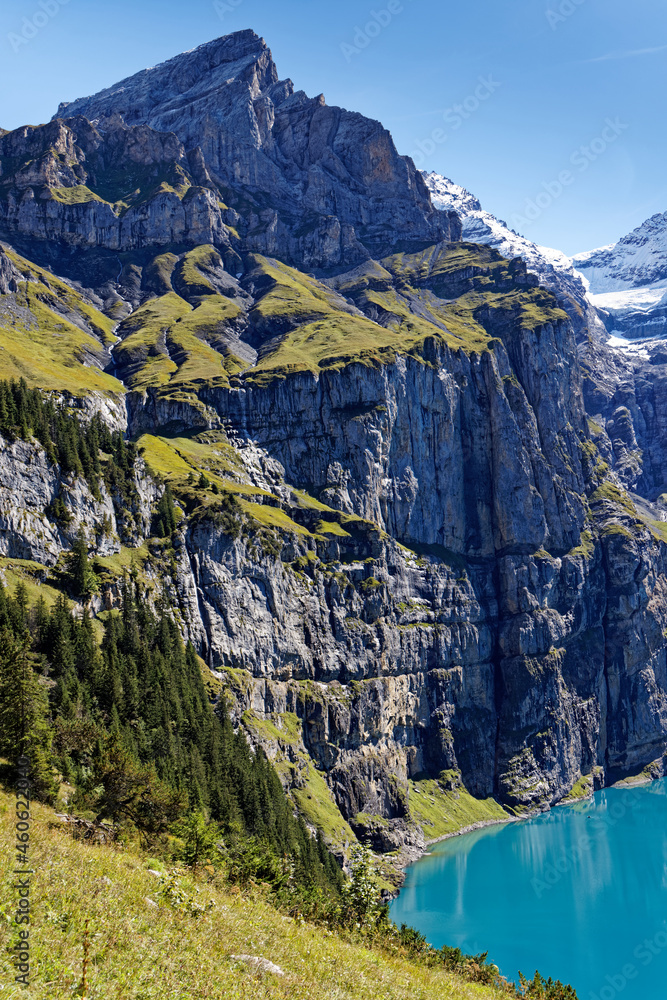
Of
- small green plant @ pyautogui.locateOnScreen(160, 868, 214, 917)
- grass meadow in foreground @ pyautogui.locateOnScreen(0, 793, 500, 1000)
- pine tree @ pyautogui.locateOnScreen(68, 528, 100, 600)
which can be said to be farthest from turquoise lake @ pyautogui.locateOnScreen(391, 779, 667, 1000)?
small green plant @ pyautogui.locateOnScreen(160, 868, 214, 917)

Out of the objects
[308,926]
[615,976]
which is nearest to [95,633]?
[308,926]

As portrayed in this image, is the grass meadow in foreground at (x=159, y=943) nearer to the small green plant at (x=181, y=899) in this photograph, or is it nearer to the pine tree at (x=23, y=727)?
the small green plant at (x=181, y=899)

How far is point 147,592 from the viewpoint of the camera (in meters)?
120

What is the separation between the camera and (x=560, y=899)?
441 ft

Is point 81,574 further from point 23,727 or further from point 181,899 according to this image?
point 181,899

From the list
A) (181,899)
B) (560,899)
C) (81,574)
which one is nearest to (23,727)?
(181,899)

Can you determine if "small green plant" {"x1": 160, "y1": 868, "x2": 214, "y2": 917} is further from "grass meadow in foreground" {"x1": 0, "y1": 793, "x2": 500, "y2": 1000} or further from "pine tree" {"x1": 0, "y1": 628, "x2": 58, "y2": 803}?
"pine tree" {"x1": 0, "y1": 628, "x2": 58, "y2": 803}

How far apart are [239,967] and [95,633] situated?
7732 cm

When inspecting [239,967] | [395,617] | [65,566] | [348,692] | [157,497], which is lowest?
[348,692]

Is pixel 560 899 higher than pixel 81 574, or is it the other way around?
pixel 81 574

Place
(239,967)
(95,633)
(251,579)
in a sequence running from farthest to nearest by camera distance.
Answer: (251,579), (95,633), (239,967)

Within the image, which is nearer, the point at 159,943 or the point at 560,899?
the point at 159,943

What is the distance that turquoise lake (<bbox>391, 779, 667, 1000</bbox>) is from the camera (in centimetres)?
10606

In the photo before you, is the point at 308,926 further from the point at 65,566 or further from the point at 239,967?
the point at 65,566
